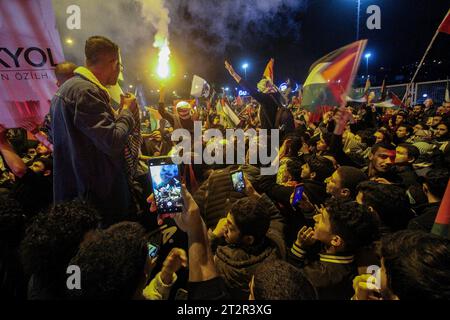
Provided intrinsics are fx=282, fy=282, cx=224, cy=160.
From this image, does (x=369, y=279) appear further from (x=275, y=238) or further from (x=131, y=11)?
(x=131, y=11)

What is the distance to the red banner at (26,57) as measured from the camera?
101 inches

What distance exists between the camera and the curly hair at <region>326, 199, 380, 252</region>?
6.50 ft

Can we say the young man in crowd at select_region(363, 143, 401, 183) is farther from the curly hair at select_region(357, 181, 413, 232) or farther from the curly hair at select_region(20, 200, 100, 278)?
the curly hair at select_region(20, 200, 100, 278)

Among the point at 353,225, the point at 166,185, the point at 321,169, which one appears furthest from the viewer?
the point at 321,169

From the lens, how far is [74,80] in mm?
2123

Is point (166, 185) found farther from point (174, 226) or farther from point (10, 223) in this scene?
point (10, 223)

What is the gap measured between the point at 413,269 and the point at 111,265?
4.66ft

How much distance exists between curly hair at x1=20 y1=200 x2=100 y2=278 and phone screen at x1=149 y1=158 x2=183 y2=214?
0.53 meters

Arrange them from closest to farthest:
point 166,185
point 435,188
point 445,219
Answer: point 445,219 → point 166,185 → point 435,188

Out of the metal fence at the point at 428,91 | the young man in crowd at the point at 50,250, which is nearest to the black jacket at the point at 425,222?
the young man in crowd at the point at 50,250

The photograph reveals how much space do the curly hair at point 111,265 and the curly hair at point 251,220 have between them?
0.77 m

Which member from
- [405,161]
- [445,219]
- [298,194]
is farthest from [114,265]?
[405,161]

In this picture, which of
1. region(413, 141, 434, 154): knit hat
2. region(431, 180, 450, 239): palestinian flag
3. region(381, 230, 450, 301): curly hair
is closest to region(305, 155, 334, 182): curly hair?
region(431, 180, 450, 239): palestinian flag

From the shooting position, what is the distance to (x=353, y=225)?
6.47 feet
